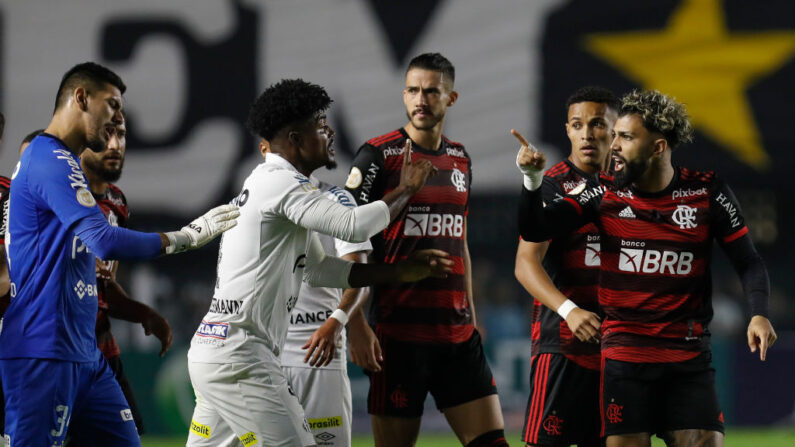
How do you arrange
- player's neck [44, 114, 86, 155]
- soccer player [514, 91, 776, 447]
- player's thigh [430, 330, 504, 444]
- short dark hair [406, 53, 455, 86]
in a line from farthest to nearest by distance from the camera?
1. short dark hair [406, 53, 455, 86]
2. player's thigh [430, 330, 504, 444]
3. soccer player [514, 91, 776, 447]
4. player's neck [44, 114, 86, 155]

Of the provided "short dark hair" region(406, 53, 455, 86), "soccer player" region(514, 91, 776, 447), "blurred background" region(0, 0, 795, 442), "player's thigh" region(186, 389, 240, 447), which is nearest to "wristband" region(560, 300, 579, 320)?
"soccer player" region(514, 91, 776, 447)

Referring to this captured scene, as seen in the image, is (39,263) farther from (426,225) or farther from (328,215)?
(426,225)

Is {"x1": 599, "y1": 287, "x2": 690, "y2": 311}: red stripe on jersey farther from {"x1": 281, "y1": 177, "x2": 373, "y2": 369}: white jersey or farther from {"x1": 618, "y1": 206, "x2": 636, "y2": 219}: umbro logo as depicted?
{"x1": 281, "y1": 177, "x2": 373, "y2": 369}: white jersey

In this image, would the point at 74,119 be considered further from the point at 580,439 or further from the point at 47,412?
the point at 580,439

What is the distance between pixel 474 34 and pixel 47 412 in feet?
29.4

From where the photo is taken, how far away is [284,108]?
464cm

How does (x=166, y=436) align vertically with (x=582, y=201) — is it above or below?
below

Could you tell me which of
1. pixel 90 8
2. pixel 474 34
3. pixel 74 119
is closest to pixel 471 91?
pixel 474 34

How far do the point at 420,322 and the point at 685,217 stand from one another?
1.51 metres

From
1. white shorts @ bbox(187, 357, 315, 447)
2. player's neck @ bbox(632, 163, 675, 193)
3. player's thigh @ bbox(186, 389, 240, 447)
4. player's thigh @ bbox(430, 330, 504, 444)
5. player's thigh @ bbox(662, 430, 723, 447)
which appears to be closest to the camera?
white shorts @ bbox(187, 357, 315, 447)

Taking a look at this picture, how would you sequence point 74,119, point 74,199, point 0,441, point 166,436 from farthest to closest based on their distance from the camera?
point 166,436, point 0,441, point 74,119, point 74,199

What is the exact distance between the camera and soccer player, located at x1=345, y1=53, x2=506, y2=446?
571 centimetres

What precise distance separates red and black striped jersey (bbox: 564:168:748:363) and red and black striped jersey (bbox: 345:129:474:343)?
3.01ft

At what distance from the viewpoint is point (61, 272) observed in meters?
4.26
